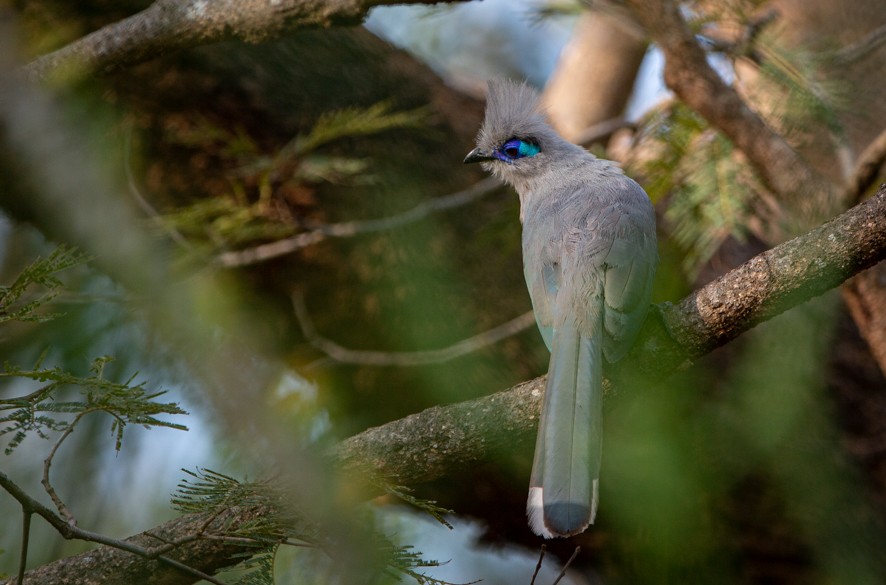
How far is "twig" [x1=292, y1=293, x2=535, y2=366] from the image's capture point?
16.2ft

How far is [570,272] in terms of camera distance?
10.5 feet

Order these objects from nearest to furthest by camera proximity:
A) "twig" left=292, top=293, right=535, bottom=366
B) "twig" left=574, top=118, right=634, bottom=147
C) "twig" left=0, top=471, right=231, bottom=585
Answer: "twig" left=0, top=471, right=231, bottom=585, "twig" left=292, top=293, right=535, bottom=366, "twig" left=574, top=118, right=634, bottom=147

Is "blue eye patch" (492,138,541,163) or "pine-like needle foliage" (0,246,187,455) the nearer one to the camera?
"pine-like needle foliage" (0,246,187,455)

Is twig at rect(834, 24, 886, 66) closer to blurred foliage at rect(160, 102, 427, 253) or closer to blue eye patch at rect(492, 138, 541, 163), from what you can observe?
blue eye patch at rect(492, 138, 541, 163)

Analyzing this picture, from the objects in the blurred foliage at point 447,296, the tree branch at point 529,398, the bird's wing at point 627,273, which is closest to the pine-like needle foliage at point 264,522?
the tree branch at point 529,398

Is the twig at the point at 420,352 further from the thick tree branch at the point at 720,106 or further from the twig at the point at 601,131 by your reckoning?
the thick tree branch at the point at 720,106

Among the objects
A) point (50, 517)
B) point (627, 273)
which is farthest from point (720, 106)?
point (50, 517)

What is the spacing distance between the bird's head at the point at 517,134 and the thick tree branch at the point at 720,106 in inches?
25.4

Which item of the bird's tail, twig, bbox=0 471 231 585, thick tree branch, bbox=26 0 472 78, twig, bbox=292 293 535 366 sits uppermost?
thick tree branch, bbox=26 0 472 78

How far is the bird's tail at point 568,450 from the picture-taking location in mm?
2510

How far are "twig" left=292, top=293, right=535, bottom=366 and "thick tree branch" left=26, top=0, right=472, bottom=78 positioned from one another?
211cm

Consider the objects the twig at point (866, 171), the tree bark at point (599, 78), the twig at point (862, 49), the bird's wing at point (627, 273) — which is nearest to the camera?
the bird's wing at point (627, 273)

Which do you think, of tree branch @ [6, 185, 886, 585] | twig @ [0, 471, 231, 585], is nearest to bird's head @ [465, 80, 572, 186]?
tree branch @ [6, 185, 886, 585]

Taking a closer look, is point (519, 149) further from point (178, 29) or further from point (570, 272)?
point (178, 29)
